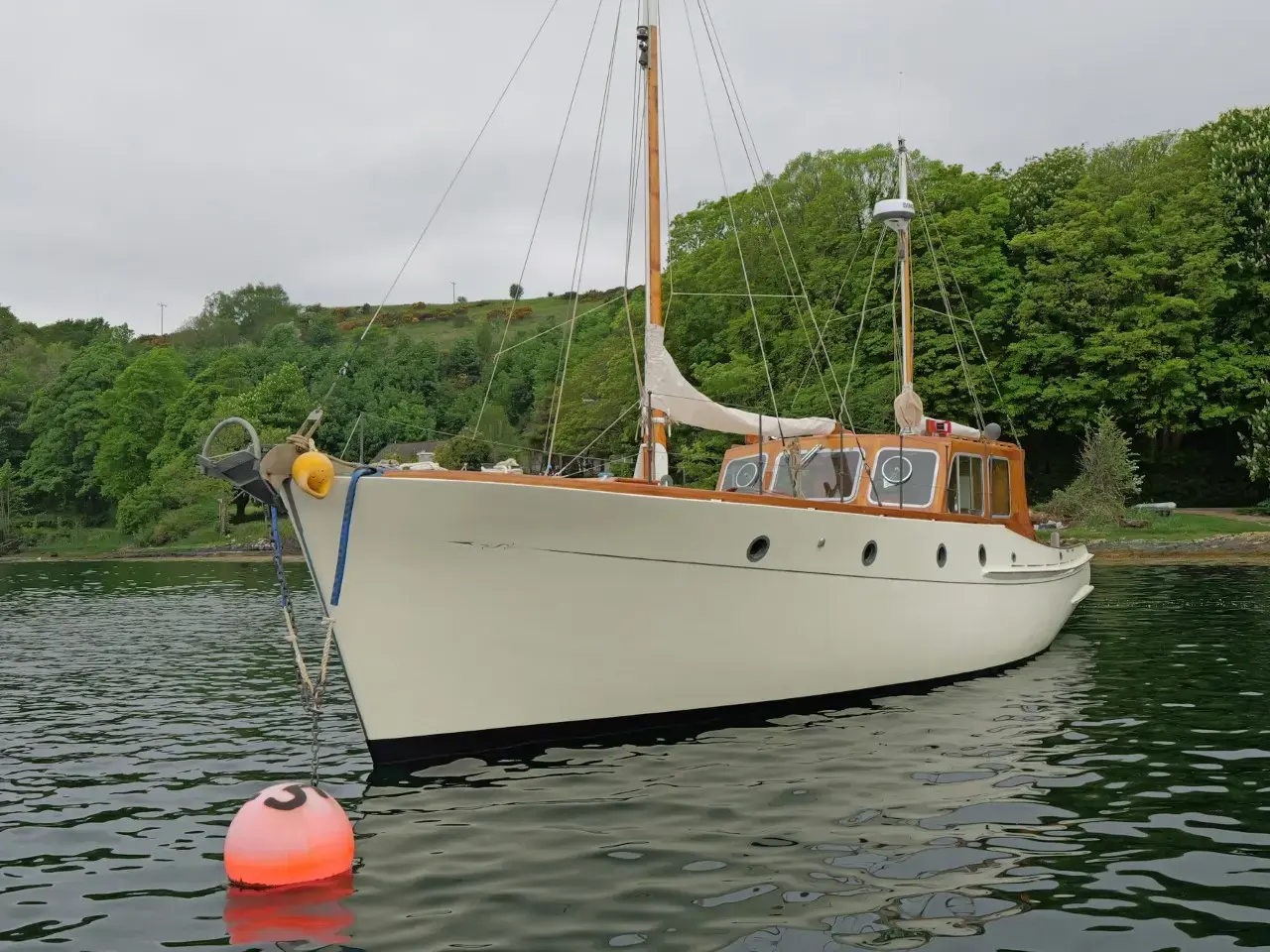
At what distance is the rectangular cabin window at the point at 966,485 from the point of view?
13.9 m

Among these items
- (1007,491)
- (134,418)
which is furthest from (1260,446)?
(134,418)

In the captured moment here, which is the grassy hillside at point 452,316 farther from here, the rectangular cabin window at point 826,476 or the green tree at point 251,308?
the rectangular cabin window at point 826,476

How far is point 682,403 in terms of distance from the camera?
1291cm

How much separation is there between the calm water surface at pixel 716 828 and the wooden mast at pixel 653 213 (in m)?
3.42

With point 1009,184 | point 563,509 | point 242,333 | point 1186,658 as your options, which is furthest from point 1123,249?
point 242,333

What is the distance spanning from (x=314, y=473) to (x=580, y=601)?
260cm

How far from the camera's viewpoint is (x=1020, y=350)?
45.1 m

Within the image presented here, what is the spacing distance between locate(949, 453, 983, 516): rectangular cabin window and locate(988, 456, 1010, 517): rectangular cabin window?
276mm

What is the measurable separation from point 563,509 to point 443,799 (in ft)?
8.63

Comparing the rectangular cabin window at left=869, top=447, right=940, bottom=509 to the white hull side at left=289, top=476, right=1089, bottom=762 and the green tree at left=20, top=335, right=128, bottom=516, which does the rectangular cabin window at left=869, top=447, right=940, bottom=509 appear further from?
the green tree at left=20, top=335, right=128, bottom=516

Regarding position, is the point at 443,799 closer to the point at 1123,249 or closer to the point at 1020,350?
the point at 1020,350

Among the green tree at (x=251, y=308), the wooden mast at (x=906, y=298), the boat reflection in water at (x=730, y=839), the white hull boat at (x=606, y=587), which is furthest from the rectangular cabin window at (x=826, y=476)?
the green tree at (x=251, y=308)

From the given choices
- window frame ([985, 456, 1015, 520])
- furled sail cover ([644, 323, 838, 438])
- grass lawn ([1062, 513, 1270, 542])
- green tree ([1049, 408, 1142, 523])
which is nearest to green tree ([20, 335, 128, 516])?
green tree ([1049, 408, 1142, 523])

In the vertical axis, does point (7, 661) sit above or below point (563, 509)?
below
